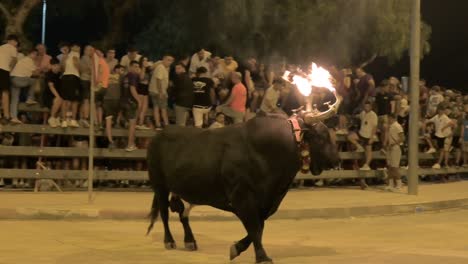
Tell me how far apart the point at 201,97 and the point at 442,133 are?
8.43 m

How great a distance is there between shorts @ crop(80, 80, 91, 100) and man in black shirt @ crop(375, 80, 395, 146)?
25.7ft

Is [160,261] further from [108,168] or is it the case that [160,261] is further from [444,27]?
[444,27]

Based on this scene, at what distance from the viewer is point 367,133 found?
21531mm

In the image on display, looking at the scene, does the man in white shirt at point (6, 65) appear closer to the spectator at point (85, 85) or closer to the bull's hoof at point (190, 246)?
the spectator at point (85, 85)

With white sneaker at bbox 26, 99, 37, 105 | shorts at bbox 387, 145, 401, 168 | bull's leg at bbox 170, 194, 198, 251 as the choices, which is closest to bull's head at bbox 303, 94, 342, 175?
bull's leg at bbox 170, 194, 198, 251

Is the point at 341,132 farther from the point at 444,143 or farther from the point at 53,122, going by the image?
the point at 53,122

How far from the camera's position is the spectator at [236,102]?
1945 centimetres

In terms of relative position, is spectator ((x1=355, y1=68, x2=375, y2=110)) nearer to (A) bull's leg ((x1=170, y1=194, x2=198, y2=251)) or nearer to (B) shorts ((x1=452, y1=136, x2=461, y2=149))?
(B) shorts ((x1=452, y1=136, x2=461, y2=149))

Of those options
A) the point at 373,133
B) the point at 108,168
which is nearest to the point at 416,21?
the point at 373,133

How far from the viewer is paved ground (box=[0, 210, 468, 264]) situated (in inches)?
425

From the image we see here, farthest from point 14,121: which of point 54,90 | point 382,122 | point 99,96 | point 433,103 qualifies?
point 433,103

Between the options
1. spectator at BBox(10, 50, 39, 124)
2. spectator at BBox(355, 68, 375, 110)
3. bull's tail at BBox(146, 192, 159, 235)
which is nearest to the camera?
bull's tail at BBox(146, 192, 159, 235)

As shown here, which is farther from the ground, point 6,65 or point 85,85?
point 6,65

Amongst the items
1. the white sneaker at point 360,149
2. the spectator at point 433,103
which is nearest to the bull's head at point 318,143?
the white sneaker at point 360,149
